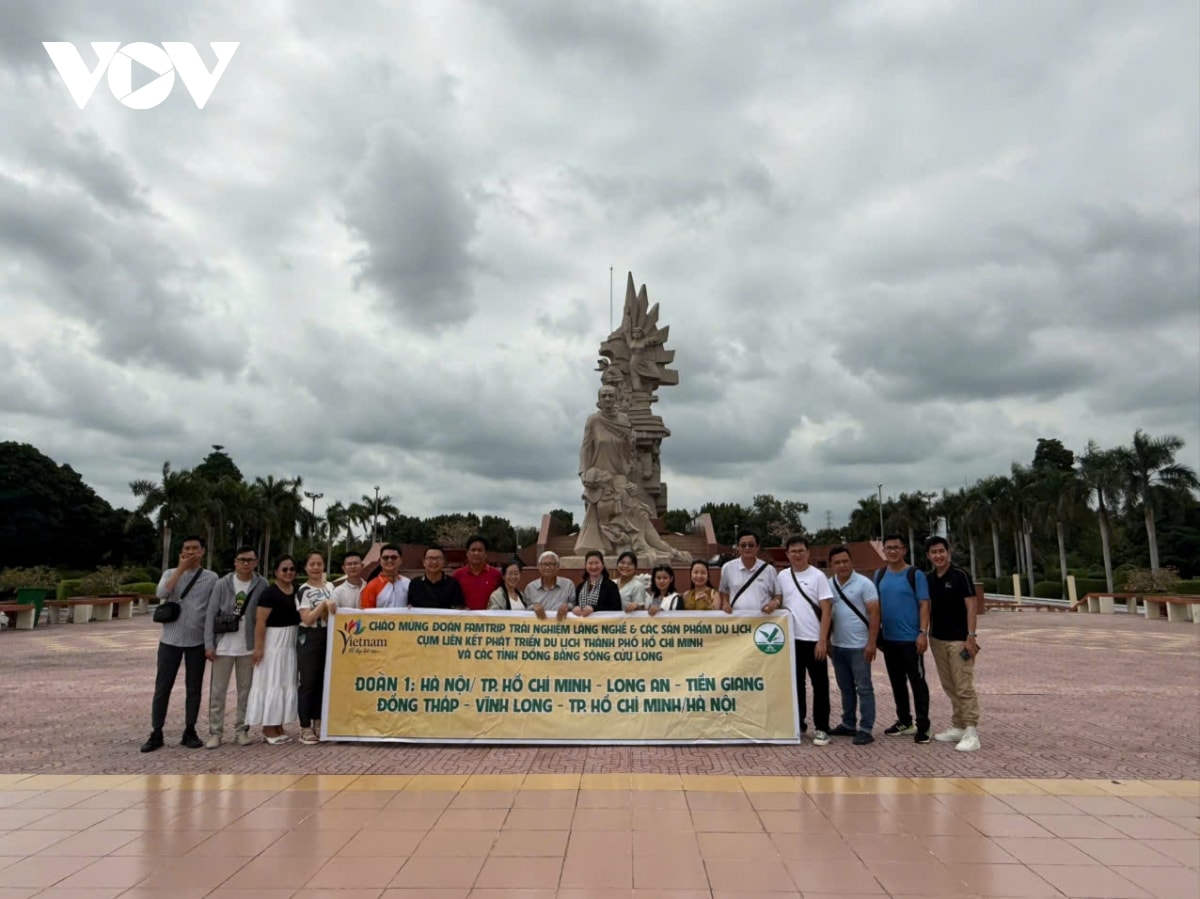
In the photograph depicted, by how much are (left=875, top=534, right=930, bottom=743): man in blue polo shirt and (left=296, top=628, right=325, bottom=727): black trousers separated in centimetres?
500

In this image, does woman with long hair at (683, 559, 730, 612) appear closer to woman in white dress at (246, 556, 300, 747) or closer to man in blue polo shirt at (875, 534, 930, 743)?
man in blue polo shirt at (875, 534, 930, 743)

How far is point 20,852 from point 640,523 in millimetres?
18143

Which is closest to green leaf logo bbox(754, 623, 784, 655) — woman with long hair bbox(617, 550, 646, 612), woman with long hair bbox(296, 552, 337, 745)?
woman with long hair bbox(617, 550, 646, 612)

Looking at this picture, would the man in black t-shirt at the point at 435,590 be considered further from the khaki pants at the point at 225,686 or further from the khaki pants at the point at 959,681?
the khaki pants at the point at 959,681

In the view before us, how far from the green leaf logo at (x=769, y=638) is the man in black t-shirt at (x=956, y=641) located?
4.27ft

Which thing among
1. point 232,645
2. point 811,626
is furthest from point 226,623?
point 811,626

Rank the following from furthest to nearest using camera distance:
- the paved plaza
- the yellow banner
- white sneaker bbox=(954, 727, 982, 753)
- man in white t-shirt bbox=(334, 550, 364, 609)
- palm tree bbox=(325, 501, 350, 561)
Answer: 1. palm tree bbox=(325, 501, 350, 561)
2. man in white t-shirt bbox=(334, 550, 364, 609)
3. the yellow banner
4. white sneaker bbox=(954, 727, 982, 753)
5. the paved plaza

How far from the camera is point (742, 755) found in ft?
21.1

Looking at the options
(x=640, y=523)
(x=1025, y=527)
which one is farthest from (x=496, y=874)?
(x=1025, y=527)

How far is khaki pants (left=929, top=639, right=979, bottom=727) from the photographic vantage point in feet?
22.1

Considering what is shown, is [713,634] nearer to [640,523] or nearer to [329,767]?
[329,767]

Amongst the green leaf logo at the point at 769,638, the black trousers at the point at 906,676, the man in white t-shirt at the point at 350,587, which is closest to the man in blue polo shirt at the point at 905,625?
the black trousers at the point at 906,676

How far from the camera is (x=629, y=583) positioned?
24.7 ft

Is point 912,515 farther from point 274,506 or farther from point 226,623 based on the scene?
point 226,623
